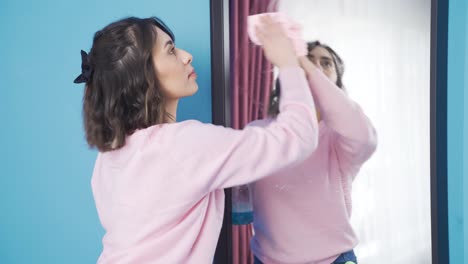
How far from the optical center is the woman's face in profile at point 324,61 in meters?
0.88

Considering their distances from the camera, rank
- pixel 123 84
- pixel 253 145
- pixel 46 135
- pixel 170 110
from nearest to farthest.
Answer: pixel 253 145 < pixel 123 84 < pixel 170 110 < pixel 46 135

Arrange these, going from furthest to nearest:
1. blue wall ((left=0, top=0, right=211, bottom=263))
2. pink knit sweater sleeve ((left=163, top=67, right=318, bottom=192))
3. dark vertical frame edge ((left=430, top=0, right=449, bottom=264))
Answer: blue wall ((left=0, top=0, right=211, bottom=263)), dark vertical frame edge ((left=430, top=0, right=449, bottom=264)), pink knit sweater sleeve ((left=163, top=67, right=318, bottom=192))

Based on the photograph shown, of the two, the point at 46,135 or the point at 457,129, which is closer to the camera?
the point at 457,129

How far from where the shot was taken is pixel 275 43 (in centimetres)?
89

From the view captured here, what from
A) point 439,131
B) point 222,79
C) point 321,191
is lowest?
point 321,191

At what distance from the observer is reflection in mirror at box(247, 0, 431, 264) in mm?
888

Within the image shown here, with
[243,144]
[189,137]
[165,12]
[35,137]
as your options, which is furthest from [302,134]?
[35,137]

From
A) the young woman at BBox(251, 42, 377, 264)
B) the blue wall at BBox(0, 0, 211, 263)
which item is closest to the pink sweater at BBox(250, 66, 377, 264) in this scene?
the young woman at BBox(251, 42, 377, 264)

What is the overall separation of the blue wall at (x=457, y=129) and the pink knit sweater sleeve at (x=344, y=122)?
18cm

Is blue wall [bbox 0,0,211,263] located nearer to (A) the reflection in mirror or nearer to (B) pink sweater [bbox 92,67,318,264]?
(B) pink sweater [bbox 92,67,318,264]

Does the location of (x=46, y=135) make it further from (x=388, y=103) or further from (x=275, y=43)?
(x=388, y=103)

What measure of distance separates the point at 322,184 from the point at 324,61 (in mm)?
262

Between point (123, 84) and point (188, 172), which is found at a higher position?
point (123, 84)

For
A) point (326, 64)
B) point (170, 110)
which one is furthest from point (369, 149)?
point (170, 110)
